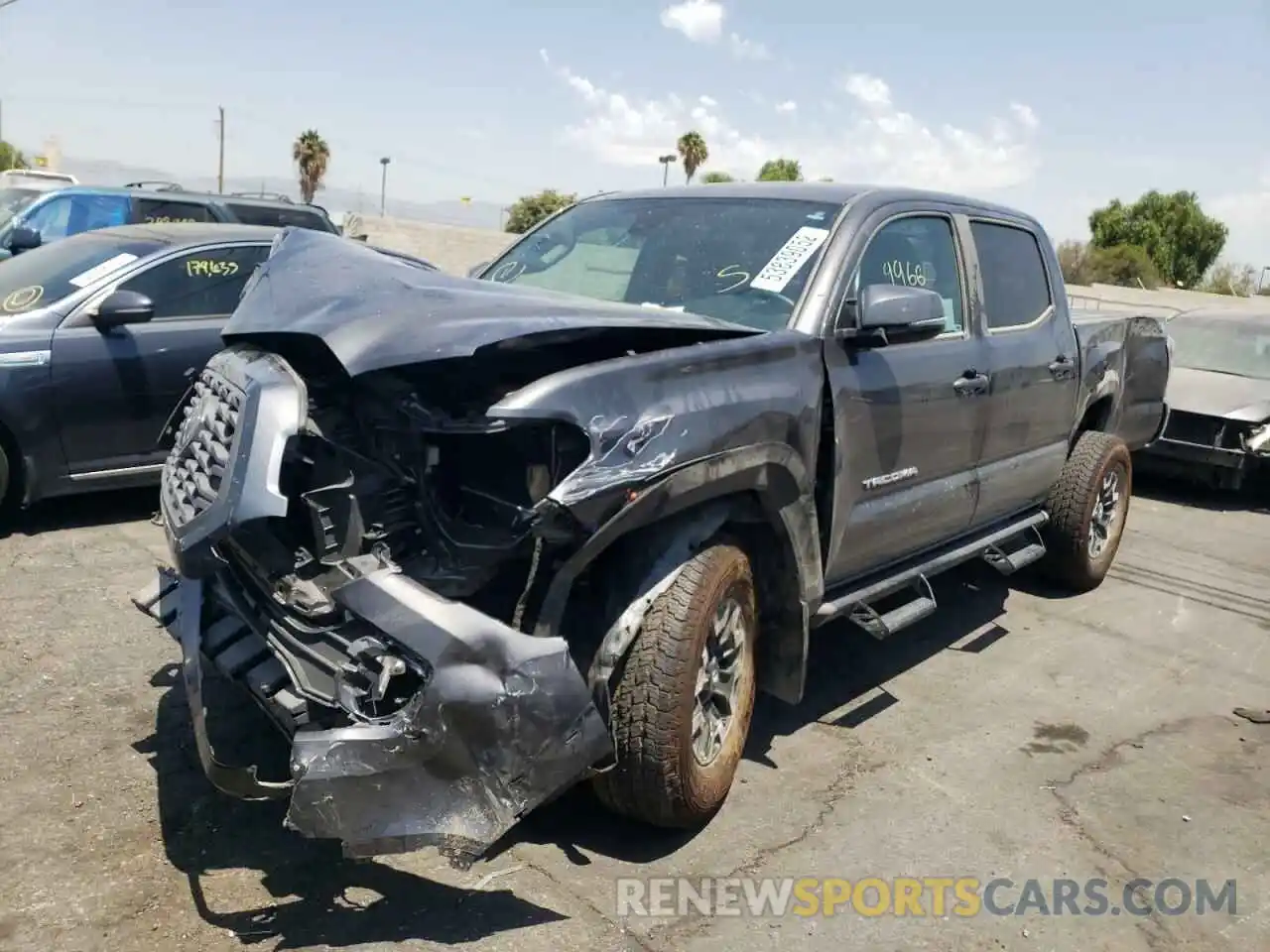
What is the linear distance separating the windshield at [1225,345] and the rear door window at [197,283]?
8287mm

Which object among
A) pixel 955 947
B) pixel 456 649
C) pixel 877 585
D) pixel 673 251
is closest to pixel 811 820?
pixel 955 947

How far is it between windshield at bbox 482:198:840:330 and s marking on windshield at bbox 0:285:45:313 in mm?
2873

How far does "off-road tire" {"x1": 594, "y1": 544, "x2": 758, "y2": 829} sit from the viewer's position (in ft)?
10.1

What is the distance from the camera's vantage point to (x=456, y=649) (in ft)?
8.59

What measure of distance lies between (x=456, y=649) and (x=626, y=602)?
64cm

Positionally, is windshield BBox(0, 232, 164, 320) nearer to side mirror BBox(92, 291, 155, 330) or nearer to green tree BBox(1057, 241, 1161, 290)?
side mirror BBox(92, 291, 155, 330)

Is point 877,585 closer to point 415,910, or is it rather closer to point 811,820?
point 811,820

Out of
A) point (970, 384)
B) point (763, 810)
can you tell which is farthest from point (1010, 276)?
point (763, 810)

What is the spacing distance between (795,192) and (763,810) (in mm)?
2404

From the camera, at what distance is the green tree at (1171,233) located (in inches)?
2178

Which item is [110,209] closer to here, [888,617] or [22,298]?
[22,298]

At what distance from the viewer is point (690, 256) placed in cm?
426

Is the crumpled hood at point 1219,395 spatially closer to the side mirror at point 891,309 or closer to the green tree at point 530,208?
the side mirror at point 891,309

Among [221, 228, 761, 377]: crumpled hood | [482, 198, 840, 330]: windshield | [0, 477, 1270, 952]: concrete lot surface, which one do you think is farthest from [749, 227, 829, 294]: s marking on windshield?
[0, 477, 1270, 952]: concrete lot surface
